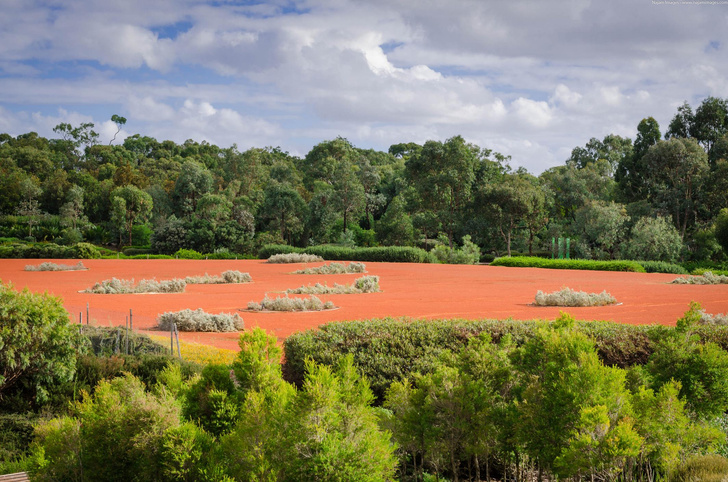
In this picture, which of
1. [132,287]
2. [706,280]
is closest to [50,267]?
[132,287]

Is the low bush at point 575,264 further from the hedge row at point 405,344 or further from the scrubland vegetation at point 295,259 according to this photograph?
the hedge row at point 405,344

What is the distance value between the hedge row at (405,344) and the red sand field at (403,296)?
97 centimetres

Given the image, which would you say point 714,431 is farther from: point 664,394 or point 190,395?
point 190,395

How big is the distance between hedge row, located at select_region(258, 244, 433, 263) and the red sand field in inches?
170

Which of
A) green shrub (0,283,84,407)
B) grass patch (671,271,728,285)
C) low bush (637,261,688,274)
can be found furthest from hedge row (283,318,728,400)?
low bush (637,261,688,274)

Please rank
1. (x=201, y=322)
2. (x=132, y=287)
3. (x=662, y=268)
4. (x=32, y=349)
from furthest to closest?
(x=662, y=268) < (x=132, y=287) < (x=201, y=322) < (x=32, y=349)

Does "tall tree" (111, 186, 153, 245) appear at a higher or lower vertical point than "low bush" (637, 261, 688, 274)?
higher

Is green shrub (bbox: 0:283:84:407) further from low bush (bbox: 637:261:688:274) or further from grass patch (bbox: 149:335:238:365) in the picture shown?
low bush (bbox: 637:261:688:274)

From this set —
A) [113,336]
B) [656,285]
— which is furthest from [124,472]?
[656,285]

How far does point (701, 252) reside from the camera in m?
30.4

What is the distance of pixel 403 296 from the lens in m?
16.6

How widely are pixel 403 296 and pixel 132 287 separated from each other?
25.6ft

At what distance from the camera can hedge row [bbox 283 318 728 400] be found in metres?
6.62

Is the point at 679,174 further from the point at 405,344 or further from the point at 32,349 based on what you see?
the point at 32,349
